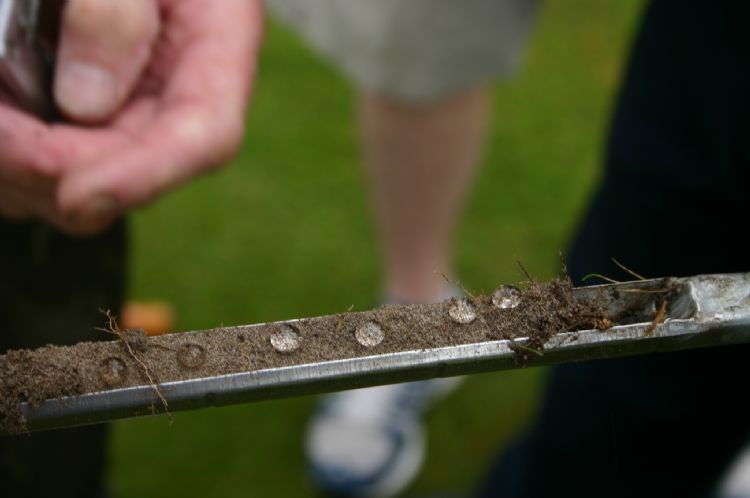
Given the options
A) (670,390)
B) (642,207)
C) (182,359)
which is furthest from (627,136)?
(182,359)

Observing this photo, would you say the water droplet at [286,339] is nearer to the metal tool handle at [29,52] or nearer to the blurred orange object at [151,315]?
the metal tool handle at [29,52]

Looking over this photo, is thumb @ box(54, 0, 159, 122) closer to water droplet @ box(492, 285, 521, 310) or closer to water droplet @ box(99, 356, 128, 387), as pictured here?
water droplet @ box(99, 356, 128, 387)

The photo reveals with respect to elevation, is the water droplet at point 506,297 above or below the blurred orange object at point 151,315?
below

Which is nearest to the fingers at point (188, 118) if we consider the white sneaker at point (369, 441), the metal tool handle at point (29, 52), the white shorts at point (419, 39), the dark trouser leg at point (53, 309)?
the metal tool handle at point (29, 52)

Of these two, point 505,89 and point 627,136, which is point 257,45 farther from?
point 505,89

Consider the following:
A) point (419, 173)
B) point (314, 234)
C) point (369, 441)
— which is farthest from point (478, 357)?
point (314, 234)

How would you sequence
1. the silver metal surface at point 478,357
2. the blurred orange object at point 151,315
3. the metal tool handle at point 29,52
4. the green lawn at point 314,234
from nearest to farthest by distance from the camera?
the silver metal surface at point 478,357
the metal tool handle at point 29,52
the green lawn at point 314,234
the blurred orange object at point 151,315

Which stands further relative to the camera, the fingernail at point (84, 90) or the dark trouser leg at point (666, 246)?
the dark trouser leg at point (666, 246)

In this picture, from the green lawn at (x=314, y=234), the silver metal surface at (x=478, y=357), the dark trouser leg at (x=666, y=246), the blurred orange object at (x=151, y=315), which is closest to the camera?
the silver metal surface at (x=478, y=357)
